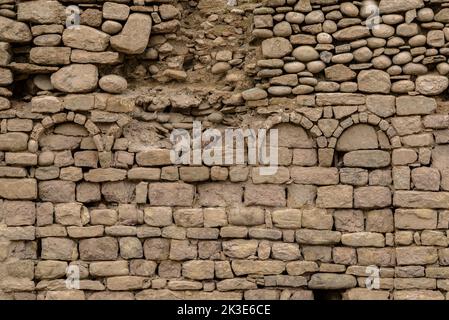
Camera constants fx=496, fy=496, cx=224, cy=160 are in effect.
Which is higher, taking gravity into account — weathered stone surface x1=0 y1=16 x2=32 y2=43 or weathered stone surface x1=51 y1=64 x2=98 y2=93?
weathered stone surface x1=0 y1=16 x2=32 y2=43

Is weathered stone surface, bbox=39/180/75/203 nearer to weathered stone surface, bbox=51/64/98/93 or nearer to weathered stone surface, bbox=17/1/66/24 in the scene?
weathered stone surface, bbox=51/64/98/93

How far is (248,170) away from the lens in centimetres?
514

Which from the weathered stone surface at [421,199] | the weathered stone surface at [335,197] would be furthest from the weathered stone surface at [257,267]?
the weathered stone surface at [421,199]

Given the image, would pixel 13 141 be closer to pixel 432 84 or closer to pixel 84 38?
pixel 84 38

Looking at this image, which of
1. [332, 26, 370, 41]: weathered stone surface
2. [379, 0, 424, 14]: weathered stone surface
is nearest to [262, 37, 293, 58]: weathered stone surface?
[332, 26, 370, 41]: weathered stone surface

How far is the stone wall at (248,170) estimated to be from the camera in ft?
16.4

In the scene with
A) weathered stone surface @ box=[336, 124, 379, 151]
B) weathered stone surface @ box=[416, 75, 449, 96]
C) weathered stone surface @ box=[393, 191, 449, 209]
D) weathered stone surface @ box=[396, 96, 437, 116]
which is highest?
weathered stone surface @ box=[416, 75, 449, 96]

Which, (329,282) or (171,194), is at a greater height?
(171,194)

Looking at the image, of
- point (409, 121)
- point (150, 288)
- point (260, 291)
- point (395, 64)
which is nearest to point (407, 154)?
point (409, 121)

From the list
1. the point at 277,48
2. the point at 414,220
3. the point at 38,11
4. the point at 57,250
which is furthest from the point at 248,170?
the point at 38,11

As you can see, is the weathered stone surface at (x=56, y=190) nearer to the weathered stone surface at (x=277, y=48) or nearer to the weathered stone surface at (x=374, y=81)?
the weathered stone surface at (x=277, y=48)

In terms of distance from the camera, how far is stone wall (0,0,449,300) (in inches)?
197

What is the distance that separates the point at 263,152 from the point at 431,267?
80.2 inches

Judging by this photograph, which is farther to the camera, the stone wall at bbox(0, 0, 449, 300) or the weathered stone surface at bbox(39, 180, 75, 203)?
the weathered stone surface at bbox(39, 180, 75, 203)
